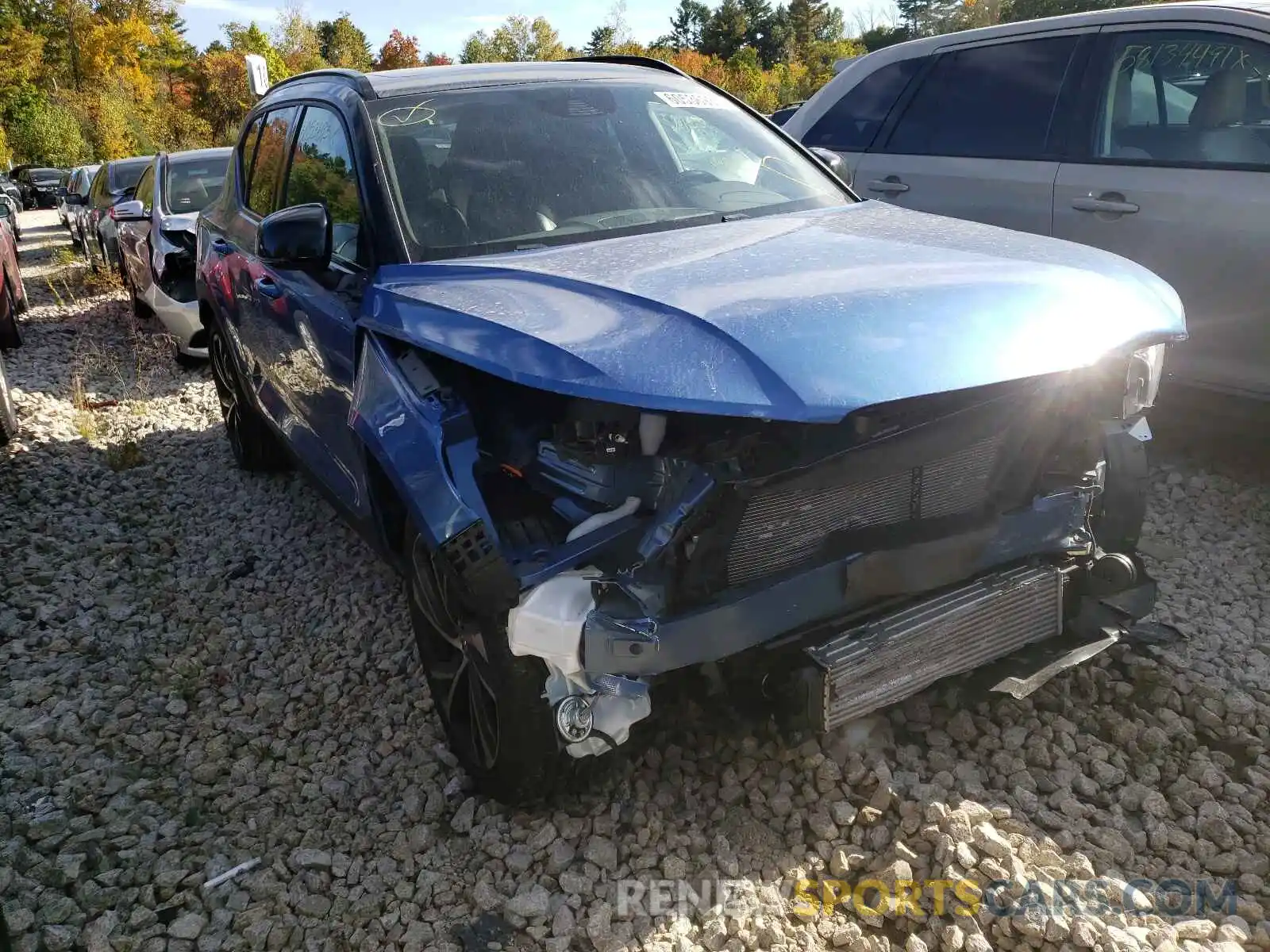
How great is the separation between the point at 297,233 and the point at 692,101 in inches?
68.0

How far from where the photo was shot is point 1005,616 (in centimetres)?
260

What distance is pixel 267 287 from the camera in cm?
415

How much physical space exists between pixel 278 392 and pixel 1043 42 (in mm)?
3937

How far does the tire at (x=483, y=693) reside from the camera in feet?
8.11

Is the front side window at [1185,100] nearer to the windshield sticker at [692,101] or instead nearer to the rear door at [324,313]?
the windshield sticker at [692,101]

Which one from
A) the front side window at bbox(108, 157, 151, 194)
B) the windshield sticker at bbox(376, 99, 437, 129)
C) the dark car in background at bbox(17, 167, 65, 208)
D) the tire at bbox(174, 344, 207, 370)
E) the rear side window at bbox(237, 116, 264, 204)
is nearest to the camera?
the windshield sticker at bbox(376, 99, 437, 129)

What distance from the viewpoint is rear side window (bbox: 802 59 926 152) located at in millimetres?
5590

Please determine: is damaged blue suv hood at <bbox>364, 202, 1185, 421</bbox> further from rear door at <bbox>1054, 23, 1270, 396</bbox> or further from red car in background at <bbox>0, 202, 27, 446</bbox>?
red car in background at <bbox>0, 202, 27, 446</bbox>

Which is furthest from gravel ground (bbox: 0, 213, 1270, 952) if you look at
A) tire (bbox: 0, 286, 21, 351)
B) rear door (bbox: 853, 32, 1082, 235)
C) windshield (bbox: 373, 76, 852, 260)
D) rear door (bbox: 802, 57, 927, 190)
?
tire (bbox: 0, 286, 21, 351)

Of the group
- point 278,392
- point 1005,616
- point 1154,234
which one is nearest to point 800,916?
point 1005,616

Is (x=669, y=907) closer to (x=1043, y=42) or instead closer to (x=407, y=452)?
(x=407, y=452)

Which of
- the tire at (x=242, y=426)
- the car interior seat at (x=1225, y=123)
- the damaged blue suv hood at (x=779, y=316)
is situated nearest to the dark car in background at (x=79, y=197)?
the tire at (x=242, y=426)

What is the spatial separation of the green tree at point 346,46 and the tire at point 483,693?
56.4m

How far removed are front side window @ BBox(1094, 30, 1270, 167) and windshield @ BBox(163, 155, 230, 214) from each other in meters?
7.12
